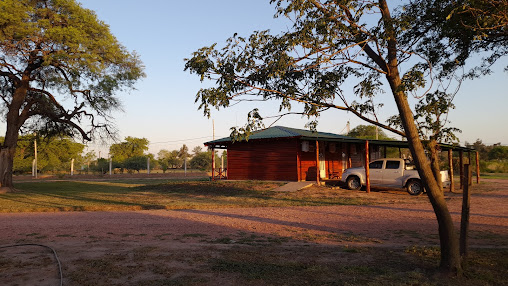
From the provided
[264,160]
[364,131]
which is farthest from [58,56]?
[364,131]

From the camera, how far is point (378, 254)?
21.5 ft

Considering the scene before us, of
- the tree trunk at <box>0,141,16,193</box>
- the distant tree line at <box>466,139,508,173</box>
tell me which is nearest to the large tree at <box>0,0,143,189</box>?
the tree trunk at <box>0,141,16,193</box>

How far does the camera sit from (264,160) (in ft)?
83.3

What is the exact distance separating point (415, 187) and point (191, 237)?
13246 millimetres

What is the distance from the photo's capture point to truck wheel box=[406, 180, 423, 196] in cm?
1797

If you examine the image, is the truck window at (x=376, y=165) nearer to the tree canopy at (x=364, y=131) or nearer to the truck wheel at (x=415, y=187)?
the truck wheel at (x=415, y=187)

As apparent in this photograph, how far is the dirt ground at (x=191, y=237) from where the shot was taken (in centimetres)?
548

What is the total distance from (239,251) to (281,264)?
45.9 inches

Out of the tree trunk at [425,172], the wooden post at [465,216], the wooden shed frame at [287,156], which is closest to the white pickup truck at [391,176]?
the wooden shed frame at [287,156]

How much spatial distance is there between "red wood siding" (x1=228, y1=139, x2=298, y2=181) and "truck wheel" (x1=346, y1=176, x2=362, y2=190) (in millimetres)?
4403

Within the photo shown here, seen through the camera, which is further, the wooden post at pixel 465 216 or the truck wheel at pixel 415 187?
the truck wheel at pixel 415 187

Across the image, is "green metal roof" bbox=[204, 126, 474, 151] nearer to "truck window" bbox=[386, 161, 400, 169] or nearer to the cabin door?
the cabin door

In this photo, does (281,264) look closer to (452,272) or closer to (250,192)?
(452,272)

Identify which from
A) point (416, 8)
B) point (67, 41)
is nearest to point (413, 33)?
point (416, 8)
